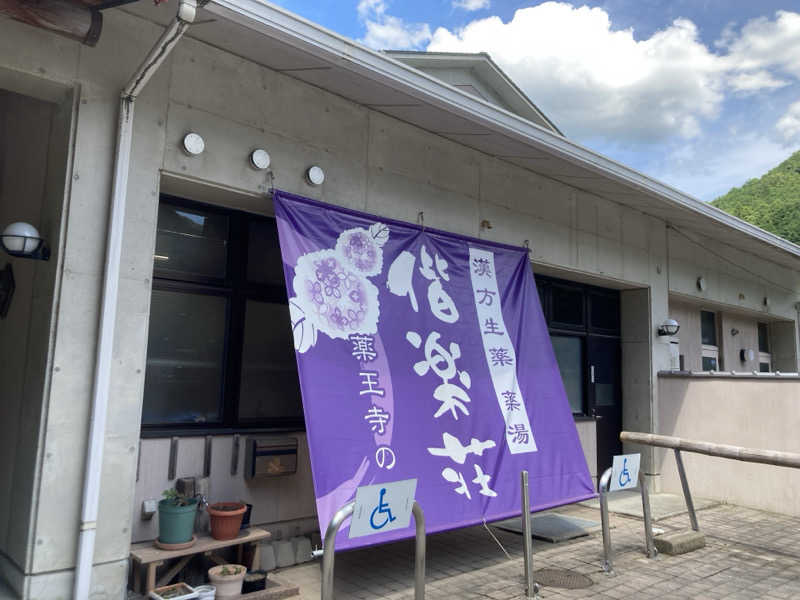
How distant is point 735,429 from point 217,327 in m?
6.72

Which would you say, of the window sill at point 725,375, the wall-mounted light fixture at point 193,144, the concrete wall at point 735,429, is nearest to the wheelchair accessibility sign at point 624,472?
the concrete wall at point 735,429

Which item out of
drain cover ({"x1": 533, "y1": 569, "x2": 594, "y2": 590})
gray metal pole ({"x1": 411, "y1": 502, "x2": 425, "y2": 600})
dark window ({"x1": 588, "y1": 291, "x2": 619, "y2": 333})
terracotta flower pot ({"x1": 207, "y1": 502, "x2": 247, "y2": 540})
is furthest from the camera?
dark window ({"x1": 588, "y1": 291, "x2": 619, "y2": 333})

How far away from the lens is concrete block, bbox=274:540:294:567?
481 centimetres

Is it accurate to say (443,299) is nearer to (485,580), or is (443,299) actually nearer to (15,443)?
(485,580)

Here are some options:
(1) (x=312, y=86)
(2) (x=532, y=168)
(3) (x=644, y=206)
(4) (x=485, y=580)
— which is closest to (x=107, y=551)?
(4) (x=485, y=580)

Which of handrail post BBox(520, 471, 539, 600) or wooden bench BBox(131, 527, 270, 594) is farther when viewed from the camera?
handrail post BBox(520, 471, 539, 600)

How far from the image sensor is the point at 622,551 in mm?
5566

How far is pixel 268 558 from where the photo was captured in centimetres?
473

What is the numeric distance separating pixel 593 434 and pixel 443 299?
3.94 meters

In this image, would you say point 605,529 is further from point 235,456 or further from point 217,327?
point 217,327

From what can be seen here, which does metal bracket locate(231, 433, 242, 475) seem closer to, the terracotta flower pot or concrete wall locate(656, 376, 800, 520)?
the terracotta flower pot

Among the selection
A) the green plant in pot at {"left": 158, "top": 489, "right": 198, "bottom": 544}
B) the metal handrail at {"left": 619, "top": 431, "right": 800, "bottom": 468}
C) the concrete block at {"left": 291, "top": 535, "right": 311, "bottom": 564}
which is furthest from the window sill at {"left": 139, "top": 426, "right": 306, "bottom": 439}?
the metal handrail at {"left": 619, "top": 431, "right": 800, "bottom": 468}

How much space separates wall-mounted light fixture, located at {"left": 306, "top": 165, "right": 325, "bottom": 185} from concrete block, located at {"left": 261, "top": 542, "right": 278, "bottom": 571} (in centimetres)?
296

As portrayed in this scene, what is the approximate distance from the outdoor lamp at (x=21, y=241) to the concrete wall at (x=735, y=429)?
798 centimetres
